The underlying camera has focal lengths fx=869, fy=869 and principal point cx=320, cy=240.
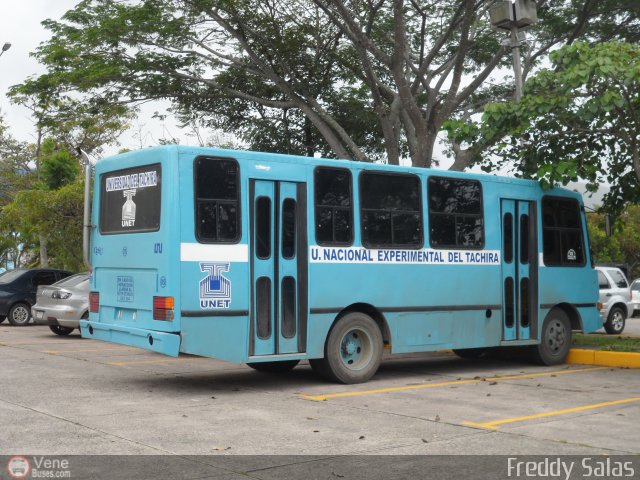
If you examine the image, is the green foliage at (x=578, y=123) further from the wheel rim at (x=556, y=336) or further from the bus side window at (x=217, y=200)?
the bus side window at (x=217, y=200)

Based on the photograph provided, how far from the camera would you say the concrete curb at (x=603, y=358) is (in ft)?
44.4

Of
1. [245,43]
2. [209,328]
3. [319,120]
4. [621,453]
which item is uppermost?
[245,43]

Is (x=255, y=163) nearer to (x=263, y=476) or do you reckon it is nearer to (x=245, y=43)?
(x=263, y=476)

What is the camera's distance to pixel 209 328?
1014 centimetres

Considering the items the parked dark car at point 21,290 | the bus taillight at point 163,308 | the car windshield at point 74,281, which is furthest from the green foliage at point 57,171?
the bus taillight at point 163,308

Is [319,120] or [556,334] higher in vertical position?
[319,120]

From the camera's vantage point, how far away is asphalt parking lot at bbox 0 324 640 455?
735 centimetres

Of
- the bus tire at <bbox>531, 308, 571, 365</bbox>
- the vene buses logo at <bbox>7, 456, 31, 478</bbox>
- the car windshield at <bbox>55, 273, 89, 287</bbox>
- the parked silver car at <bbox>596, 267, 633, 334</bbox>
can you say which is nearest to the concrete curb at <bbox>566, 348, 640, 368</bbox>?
the bus tire at <bbox>531, 308, 571, 365</bbox>

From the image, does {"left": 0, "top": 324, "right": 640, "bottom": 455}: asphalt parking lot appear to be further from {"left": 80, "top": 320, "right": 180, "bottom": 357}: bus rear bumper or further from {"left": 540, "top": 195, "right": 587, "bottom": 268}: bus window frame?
{"left": 540, "top": 195, "right": 587, "bottom": 268}: bus window frame

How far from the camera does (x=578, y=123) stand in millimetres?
14492

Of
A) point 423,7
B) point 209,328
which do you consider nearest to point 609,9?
point 423,7

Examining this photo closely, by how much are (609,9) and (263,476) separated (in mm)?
17149

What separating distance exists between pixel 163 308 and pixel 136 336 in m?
0.65

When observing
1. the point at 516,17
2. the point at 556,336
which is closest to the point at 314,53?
the point at 516,17
